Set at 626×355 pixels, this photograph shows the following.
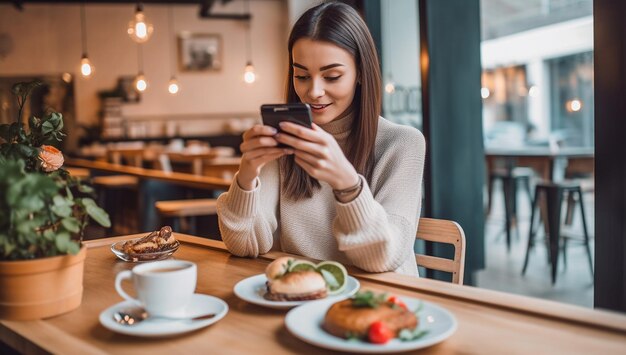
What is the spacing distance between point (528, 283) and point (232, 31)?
394 inches

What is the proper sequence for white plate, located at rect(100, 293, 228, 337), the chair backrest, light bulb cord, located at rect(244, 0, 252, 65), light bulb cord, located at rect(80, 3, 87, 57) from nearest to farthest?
white plate, located at rect(100, 293, 228, 337) < the chair backrest < light bulb cord, located at rect(80, 3, 87, 57) < light bulb cord, located at rect(244, 0, 252, 65)

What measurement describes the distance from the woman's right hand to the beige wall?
11.6 metres

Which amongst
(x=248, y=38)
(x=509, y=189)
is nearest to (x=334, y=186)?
(x=509, y=189)

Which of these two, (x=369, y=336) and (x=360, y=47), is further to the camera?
(x=360, y=47)

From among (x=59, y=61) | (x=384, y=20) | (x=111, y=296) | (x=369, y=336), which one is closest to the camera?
(x=369, y=336)

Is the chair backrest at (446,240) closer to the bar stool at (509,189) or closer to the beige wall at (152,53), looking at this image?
the bar stool at (509,189)

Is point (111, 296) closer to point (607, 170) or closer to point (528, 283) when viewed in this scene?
point (607, 170)

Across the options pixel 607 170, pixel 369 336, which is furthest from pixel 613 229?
pixel 369 336

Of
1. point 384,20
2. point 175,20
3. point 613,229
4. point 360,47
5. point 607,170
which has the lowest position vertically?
point 613,229

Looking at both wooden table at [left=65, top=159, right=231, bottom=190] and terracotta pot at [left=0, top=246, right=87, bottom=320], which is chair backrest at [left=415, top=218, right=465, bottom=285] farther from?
wooden table at [left=65, top=159, right=231, bottom=190]

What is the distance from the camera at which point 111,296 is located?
51.2 inches

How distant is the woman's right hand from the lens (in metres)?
1.37

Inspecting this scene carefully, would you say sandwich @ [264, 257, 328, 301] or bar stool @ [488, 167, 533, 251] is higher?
sandwich @ [264, 257, 328, 301]

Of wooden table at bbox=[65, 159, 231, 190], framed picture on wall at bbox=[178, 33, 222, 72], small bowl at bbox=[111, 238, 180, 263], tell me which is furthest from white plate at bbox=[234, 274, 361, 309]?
framed picture on wall at bbox=[178, 33, 222, 72]
